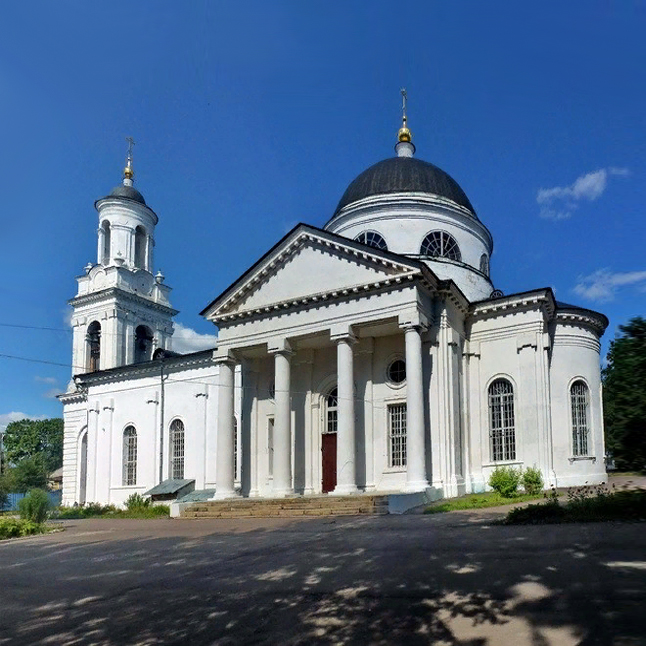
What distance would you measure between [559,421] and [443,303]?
6464 millimetres

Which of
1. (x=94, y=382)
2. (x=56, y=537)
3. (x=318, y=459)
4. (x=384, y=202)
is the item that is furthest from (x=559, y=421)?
(x=94, y=382)

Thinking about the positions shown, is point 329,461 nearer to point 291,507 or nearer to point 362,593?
point 291,507

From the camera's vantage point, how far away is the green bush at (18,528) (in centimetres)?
2144

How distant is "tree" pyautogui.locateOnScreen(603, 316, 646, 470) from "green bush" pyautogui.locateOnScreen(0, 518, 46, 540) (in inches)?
767

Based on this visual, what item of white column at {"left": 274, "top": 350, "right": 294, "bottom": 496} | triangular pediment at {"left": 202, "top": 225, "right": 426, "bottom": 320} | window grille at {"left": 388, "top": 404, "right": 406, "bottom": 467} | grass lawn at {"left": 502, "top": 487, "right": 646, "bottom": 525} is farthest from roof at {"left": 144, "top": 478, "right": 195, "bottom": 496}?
grass lawn at {"left": 502, "top": 487, "right": 646, "bottom": 525}

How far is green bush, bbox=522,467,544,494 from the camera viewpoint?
24.7 meters

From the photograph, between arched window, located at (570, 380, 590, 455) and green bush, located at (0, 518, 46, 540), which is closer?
green bush, located at (0, 518, 46, 540)

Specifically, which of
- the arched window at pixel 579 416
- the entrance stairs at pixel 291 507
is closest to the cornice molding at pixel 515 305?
the arched window at pixel 579 416

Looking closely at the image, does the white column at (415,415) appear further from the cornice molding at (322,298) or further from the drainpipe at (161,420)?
the drainpipe at (161,420)

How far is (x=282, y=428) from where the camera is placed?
28.2 m

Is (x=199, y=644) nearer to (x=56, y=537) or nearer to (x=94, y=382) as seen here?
(x=56, y=537)

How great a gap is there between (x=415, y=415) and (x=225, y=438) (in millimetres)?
8939

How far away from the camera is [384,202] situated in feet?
110

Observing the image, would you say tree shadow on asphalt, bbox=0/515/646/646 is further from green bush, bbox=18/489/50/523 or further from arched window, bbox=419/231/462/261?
arched window, bbox=419/231/462/261
